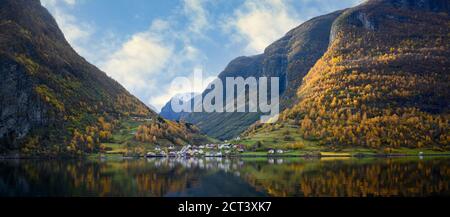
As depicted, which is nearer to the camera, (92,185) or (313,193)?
(313,193)

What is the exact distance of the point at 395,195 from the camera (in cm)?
5444
